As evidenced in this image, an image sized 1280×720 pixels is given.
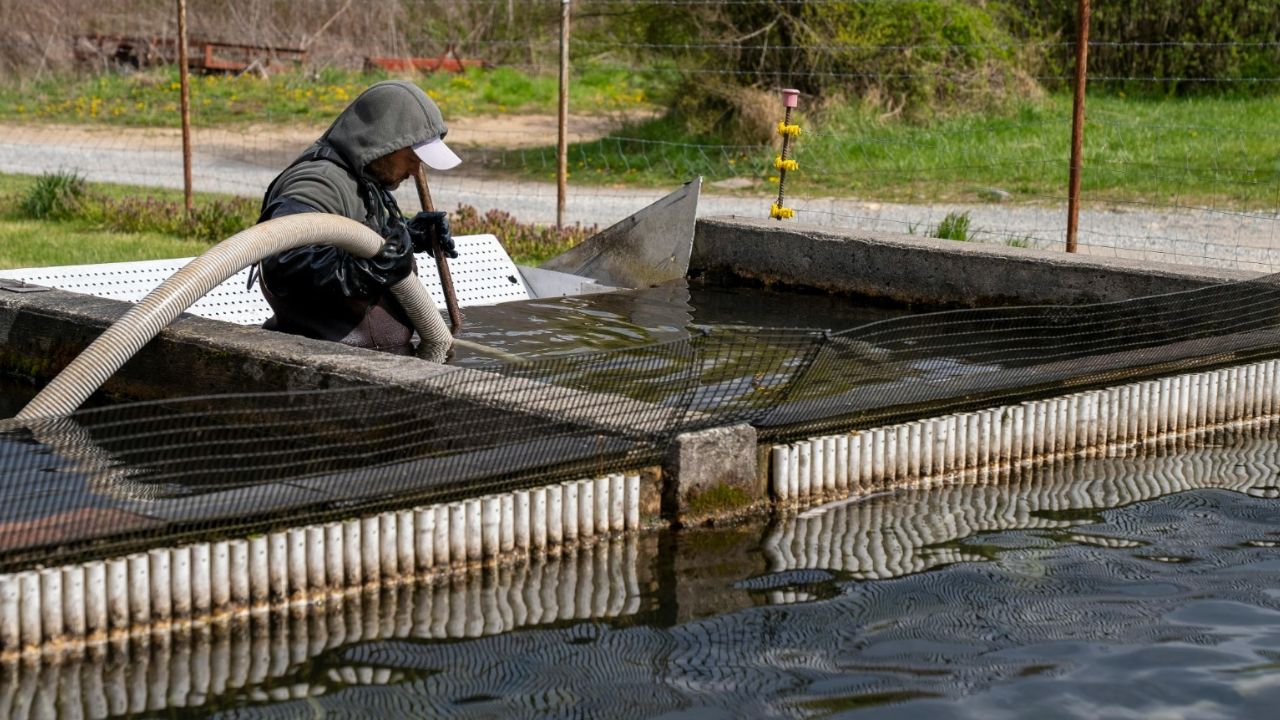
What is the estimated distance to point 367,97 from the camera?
7.31 metres

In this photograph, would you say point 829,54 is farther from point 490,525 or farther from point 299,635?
point 299,635

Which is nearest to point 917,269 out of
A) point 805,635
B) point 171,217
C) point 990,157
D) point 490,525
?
A: point 490,525

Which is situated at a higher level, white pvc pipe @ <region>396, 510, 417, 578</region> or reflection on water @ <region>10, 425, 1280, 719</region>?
white pvc pipe @ <region>396, 510, 417, 578</region>

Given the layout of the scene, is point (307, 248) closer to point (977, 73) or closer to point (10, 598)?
point (10, 598)

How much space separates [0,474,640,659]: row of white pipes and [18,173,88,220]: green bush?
10.8 metres

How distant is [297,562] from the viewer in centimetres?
502

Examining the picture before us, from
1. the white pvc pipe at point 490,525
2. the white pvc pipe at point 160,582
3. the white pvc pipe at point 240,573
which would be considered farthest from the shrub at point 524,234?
the white pvc pipe at point 160,582

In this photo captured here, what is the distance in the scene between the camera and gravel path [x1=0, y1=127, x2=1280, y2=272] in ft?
48.6

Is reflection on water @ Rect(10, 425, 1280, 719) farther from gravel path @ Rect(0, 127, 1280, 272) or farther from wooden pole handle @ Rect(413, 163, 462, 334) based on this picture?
gravel path @ Rect(0, 127, 1280, 272)

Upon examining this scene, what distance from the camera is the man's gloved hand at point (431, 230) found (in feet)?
25.7

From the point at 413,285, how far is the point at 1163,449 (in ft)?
12.0

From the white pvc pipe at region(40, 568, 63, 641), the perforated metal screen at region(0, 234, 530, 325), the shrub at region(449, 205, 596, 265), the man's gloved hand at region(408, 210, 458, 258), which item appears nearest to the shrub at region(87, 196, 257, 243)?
the shrub at region(449, 205, 596, 265)

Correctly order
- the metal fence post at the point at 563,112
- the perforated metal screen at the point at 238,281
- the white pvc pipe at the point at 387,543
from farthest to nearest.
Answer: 1. the metal fence post at the point at 563,112
2. the perforated metal screen at the point at 238,281
3. the white pvc pipe at the point at 387,543

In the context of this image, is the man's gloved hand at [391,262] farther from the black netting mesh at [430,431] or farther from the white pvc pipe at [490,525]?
the white pvc pipe at [490,525]
